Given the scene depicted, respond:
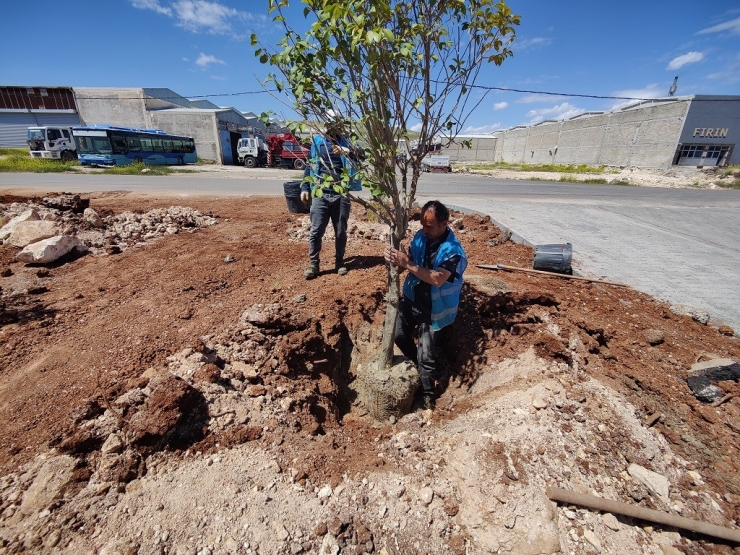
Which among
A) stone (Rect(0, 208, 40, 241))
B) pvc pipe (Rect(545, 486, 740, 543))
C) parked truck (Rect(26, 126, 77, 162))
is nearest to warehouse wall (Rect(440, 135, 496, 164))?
parked truck (Rect(26, 126, 77, 162))

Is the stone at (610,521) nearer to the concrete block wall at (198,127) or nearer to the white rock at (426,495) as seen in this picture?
the white rock at (426,495)

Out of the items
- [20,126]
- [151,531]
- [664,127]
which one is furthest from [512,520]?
[20,126]

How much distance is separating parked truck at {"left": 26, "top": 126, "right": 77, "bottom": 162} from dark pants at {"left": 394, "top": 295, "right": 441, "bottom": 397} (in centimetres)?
2772

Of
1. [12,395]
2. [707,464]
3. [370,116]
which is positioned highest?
[370,116]

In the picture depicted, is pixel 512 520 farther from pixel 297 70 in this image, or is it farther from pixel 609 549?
pixel 297 70

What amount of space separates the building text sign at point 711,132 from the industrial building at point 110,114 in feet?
121

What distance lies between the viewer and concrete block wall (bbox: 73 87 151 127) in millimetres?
30578

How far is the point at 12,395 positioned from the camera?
2.42 m

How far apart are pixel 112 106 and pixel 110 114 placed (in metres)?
0.72

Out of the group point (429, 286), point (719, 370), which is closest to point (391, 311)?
point (429, 286)

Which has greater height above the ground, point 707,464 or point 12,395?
point 12,395

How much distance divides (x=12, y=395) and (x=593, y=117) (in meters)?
43.5

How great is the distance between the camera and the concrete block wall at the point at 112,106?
3058 cm

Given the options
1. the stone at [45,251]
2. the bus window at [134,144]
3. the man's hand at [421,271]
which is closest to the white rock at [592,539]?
the man's hand at [421,271]
